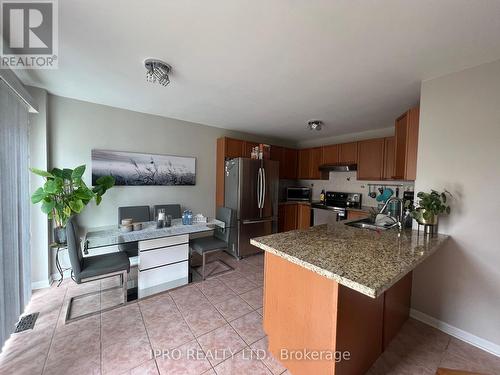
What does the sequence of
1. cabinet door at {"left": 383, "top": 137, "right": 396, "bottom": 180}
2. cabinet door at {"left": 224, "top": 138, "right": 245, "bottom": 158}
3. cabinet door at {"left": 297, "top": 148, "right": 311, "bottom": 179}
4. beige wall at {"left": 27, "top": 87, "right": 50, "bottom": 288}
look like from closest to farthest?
beige wall at {"left": 27, "top": 87, "right": 50, "bottom": 288} → cabinet door at {"left": 383, "top": 137, "right": 396, "bottom": 180} → cabinet door at {"left": 224, "top": 138, "right": 245, "bottom": 158} → cabinet door at {"left": 297, "top": 148, "right": 311, "bottom": 179}

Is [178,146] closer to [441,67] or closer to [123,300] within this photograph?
[123,300]

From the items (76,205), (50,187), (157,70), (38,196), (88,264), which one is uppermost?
(157,70)

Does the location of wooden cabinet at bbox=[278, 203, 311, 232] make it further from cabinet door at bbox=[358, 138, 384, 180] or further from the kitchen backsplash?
cabinet door at bbox=[358, 138, 384, 180]

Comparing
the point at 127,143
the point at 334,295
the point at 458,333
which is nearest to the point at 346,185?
the point at 458,333

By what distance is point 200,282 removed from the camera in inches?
102

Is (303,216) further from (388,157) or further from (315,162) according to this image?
(388,157)

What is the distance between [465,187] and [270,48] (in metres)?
2.02

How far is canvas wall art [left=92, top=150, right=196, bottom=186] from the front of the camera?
288 cm

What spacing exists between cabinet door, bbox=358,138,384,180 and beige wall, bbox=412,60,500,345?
1.71m

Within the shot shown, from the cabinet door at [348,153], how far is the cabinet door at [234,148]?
2.06 metres

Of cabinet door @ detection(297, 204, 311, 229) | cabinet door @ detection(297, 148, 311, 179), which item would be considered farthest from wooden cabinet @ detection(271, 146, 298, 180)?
cabinet door @ detection(297, 204, 311, 229)

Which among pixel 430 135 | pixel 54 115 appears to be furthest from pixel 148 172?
pixel 430 135

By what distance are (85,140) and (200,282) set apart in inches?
99.3

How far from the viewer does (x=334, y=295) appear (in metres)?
1.10
